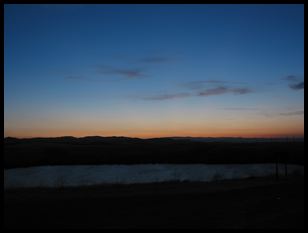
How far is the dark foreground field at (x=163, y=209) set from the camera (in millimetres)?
11539

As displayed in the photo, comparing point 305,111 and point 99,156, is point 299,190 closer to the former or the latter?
point 305,111

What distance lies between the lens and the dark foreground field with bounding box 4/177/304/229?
11.5m

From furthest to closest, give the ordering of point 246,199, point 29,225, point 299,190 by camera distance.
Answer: point 299,190, point 246,199, point 29,225

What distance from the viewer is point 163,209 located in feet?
44.7

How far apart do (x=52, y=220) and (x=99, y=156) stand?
125 feet

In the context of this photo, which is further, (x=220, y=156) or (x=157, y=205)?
(x=220, y=156)

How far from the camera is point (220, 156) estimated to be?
48.1 m

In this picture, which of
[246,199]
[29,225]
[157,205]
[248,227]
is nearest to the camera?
[248,227]

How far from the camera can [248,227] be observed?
425 inches

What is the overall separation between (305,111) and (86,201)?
1113 centimetres

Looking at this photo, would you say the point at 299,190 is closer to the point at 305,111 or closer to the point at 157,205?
the point at 157,205
